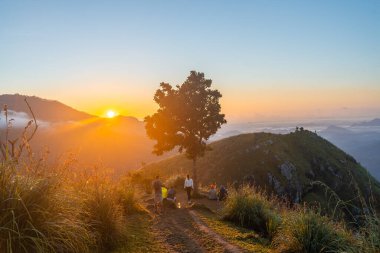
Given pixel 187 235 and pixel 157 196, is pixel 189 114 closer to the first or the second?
pixel 157 196

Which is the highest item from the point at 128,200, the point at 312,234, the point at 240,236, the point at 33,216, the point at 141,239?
the point at 33,216

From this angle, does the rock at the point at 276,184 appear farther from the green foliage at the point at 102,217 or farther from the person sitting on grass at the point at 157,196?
the green foliage at the point at 102,217

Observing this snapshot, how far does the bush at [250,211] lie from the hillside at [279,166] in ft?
207

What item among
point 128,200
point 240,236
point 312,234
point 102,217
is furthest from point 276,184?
point 102,217

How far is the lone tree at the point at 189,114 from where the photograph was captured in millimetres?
35250

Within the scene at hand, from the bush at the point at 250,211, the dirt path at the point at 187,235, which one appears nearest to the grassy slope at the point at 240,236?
the dirt path at the point at 187,235

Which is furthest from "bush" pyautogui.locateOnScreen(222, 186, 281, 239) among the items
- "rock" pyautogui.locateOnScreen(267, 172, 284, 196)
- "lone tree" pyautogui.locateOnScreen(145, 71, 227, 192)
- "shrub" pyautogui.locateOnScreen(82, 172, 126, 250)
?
"rock" pyautogui.locateOnScreen(267, 172, 284, 196)

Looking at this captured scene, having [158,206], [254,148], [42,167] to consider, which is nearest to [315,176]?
[254,148]

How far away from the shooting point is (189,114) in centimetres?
3516

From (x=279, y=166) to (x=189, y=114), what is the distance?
57462 mm

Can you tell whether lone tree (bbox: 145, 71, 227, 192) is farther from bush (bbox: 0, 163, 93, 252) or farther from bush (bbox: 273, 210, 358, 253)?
bush (bbox: 0, 163, 93, 252)

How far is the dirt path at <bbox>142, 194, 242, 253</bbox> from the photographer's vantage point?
36.0 ft

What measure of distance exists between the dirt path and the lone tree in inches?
739

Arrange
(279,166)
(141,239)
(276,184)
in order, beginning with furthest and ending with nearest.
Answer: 1. (279,166)
2. (276,184)
3. (141,239)
